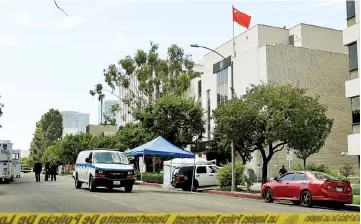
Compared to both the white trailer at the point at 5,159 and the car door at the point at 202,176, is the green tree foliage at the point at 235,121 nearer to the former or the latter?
the car door at the point at 202,176

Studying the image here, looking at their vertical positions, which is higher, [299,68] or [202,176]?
[299,68]

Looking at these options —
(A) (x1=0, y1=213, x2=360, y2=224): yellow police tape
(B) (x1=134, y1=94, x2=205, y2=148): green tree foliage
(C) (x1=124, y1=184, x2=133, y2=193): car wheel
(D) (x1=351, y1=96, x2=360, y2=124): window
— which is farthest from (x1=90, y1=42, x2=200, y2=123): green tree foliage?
(A) (x1=0, y1=213, x2=360, y2=224): yellow police tape

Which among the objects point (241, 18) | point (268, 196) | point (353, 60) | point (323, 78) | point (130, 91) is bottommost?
point (268, 196)

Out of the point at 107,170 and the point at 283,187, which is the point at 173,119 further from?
the point at 283,187

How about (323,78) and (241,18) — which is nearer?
(241,18)

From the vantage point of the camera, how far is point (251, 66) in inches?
1694

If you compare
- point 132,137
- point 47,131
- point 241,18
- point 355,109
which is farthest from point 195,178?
point 47,131

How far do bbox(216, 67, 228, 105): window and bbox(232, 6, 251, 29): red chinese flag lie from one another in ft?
22.8

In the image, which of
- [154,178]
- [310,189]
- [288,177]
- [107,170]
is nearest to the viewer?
[310,189]

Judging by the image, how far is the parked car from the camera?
2617 cm

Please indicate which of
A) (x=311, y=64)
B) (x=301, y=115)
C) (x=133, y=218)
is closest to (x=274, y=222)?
(x=133, y=218)

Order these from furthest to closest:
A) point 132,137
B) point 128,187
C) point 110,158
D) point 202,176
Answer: point 132,137, point 202,176, point 110,158, point 128,187

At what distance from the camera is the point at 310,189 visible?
1695 cm

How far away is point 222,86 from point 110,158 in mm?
29487
